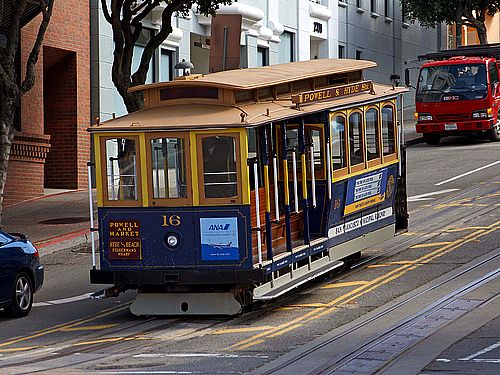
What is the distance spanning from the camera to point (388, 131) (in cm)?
1716

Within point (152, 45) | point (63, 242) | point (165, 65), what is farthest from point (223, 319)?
point (165, 65)

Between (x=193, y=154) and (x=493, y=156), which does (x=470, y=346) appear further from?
(x=493, y=156)

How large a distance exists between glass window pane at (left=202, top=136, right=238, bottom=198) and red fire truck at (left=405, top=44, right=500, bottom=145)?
Result: 74.0 ft

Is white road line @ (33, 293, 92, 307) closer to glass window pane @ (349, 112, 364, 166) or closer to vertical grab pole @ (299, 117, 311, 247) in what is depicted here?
vertical grab pole @ (299, 117, 311, 247)

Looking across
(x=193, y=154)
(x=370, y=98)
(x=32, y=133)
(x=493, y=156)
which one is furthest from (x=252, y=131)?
(x=493, y=156)

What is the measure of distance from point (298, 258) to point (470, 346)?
367cm

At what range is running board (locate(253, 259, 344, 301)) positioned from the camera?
44.7 ft

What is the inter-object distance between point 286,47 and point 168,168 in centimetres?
2712

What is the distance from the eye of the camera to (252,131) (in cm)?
1374

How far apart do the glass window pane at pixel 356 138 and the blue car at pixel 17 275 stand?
15.0 ft

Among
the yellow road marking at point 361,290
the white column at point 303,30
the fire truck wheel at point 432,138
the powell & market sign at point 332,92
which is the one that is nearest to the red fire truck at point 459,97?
the fire truck wheel at point 432,138

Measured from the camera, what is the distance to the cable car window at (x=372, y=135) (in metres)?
16.4

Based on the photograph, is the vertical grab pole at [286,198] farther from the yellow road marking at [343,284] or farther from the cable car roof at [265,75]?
the yellow road marking at [343,284]

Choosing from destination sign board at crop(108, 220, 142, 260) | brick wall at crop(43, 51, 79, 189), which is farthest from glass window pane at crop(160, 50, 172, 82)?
destination sign board at crop(108, 220, 142, 260)
